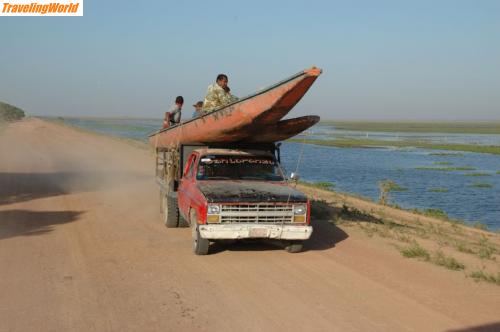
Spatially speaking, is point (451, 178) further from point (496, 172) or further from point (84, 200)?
point (84, 200)

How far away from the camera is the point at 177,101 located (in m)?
13.5

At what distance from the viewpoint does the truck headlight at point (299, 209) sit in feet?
27.9

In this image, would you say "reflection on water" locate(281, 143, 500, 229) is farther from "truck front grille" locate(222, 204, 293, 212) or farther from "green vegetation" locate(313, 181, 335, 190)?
"truck front grille" locate(222, 204, 293, 212)

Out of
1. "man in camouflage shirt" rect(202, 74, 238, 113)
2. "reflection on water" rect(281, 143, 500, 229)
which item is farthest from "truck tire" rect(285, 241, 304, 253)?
"reflection on water" rect(281, 143, 500, 229)

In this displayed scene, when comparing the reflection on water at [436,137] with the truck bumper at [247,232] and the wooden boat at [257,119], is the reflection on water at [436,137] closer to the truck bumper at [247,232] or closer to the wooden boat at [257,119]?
the wooden boat at [257,119]

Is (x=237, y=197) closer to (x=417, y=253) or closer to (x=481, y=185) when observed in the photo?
(x=417, y=253)

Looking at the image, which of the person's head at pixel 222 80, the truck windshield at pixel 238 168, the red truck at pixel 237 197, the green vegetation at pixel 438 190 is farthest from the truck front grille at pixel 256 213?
the green vegetation at pixel 438 190

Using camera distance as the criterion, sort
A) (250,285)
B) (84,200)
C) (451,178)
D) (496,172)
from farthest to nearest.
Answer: (496,172)
(451,178)
(84,200)
(250,285)

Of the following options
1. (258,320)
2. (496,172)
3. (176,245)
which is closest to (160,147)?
(176,245)

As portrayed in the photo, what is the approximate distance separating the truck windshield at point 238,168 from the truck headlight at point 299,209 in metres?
1.23

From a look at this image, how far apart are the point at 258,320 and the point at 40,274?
11.0ft

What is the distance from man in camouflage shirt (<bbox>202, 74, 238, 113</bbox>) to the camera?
35.1 feet

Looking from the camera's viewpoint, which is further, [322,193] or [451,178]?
[451,178]

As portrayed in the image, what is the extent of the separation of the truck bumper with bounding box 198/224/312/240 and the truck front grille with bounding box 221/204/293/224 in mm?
119
